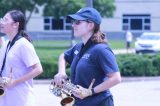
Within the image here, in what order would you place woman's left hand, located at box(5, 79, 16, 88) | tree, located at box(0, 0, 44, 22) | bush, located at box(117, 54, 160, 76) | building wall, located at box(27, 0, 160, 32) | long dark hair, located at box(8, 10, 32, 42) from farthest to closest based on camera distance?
building wall, located at box(27, 0, 160, 32) < tree, located at box(0, 0, 44, 22) < bush, located at box(117, 54, 160, 76) < long dark hair, located at box(8, 10, 32, 42) < woman's left hand, located at box(5, 79, 16, 88)

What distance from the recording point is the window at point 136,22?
68125mm

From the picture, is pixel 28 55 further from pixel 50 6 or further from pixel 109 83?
pixel 50 6

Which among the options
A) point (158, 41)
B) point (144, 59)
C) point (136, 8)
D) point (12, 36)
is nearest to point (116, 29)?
point (136, 8)

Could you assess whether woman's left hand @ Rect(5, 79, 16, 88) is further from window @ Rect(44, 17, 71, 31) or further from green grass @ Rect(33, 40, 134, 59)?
window @ Rect(44, 17, 71, 31)

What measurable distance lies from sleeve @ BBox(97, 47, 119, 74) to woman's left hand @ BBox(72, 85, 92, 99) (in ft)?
0.87

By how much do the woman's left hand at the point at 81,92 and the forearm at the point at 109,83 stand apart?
0.11 m

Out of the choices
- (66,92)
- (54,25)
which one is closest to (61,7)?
(54,25)

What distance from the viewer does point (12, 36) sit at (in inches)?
257

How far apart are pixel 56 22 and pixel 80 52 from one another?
62.3m

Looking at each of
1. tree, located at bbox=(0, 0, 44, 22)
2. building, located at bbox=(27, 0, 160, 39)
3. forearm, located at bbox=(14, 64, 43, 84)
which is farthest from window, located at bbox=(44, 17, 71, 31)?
forearm, located at bbox=(14, 64, 43, 84)

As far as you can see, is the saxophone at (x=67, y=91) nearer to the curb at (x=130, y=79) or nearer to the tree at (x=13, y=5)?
the curb at (x=130, y=79)

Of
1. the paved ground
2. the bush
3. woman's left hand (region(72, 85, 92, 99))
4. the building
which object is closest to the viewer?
woman's left hand (region(72, 85, 92, 99))

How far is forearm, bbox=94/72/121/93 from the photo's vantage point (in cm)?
520

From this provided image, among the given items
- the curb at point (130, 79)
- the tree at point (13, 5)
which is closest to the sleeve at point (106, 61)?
the curb at point (130, 79)
